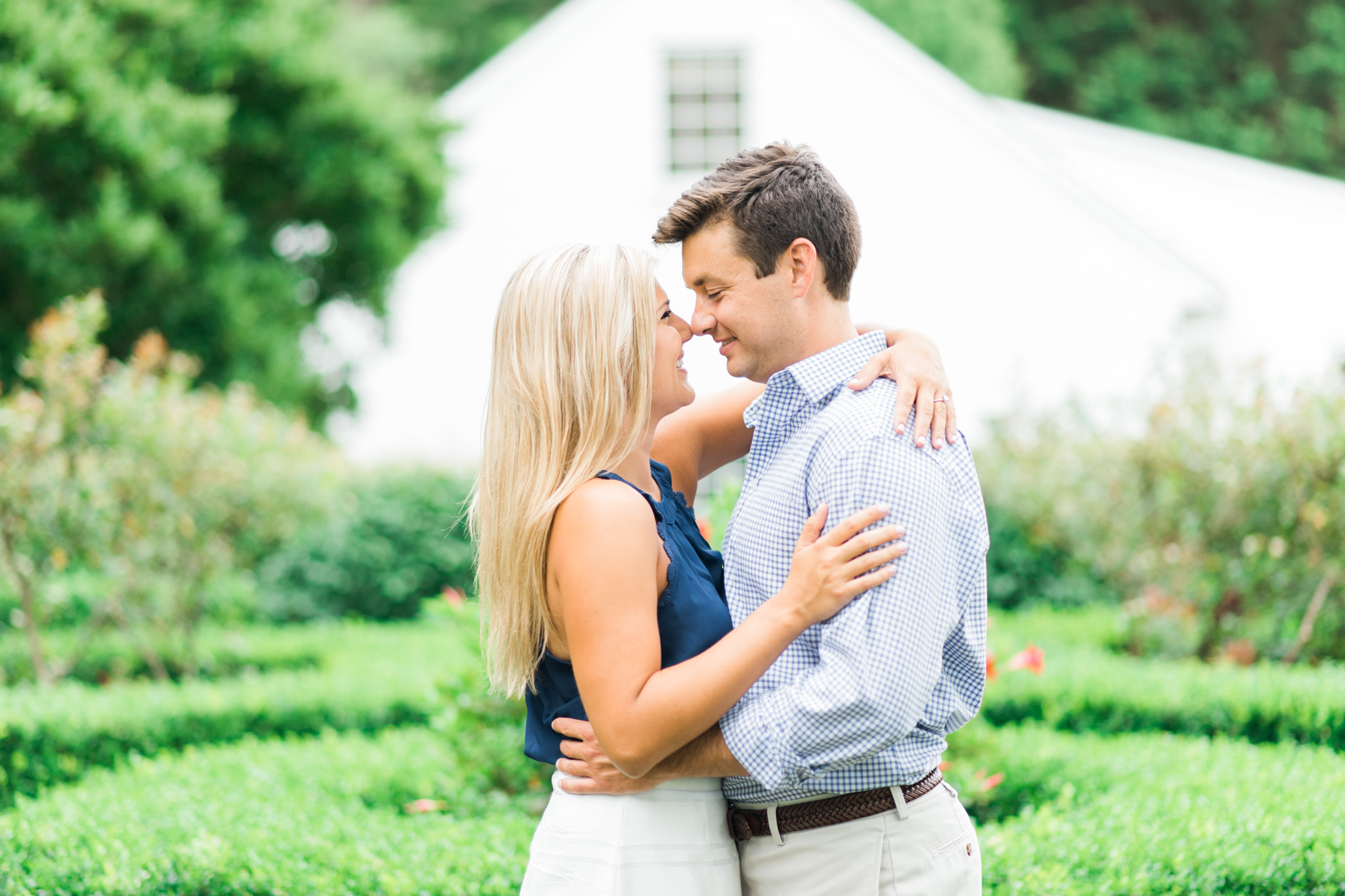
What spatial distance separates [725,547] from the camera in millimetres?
2469

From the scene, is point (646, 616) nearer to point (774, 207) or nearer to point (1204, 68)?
point (774, 207)

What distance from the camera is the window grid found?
14.0 meters

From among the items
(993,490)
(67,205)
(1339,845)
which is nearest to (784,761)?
(1339,845)

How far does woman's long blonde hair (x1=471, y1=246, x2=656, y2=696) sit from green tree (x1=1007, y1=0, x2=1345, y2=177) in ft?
98.1

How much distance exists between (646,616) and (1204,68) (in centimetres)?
3324

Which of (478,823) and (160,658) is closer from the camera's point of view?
(478,823)

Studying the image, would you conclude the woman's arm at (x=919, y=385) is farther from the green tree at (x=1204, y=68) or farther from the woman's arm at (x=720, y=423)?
the green tree at (x=1204, y=68)

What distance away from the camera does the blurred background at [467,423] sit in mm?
4219

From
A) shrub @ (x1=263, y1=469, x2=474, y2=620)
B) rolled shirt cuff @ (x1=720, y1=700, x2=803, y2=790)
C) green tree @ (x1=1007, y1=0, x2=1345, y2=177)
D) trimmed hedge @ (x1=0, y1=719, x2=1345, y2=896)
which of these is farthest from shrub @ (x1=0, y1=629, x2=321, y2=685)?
green tree @ (x1=1007, y1=0, x2=1345, y2=177)

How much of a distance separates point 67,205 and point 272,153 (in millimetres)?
3110

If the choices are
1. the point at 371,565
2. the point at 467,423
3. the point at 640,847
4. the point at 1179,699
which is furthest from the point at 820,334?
the point at 467,423

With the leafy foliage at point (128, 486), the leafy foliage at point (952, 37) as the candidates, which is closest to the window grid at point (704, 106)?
the leafy foliage at point (128, 486)

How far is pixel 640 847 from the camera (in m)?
2.28

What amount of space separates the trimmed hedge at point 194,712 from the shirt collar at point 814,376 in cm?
241
